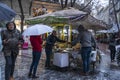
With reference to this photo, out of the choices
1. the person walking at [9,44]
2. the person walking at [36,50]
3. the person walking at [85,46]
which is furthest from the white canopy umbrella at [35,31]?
the person walking at [85,46]

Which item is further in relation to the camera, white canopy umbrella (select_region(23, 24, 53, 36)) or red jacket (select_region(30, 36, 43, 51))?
red jacket (select_region(30, 36, 43, 51))

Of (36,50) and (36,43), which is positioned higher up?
(36,43)

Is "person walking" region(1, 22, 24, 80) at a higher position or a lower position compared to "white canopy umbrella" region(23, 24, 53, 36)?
lower

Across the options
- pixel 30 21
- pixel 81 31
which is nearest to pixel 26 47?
pixel 30 21

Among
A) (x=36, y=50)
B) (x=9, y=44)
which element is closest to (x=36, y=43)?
(x=36, y=50)

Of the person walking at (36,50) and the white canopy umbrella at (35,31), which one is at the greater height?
the white canopy umbrella at (35,31)

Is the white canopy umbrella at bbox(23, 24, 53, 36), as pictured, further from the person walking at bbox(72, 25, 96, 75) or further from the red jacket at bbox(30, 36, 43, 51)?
the person walking at bbox(72, 25, 96, 75)

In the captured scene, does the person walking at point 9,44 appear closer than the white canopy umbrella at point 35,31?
Yes

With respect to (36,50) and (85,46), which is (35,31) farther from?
(85,46)

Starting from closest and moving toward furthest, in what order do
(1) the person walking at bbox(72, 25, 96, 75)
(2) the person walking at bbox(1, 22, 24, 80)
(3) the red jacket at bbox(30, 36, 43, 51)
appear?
1. (2) the person walking at bbox(1, 22, 24, 80)
2. (3) the red jacket at bbox(30, 36, 43, 51)
3. (1) the person walking at bbox(72, 25, 96, 75)

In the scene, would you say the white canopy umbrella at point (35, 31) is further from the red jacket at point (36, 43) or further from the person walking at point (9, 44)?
the person walking at point (9, 44)

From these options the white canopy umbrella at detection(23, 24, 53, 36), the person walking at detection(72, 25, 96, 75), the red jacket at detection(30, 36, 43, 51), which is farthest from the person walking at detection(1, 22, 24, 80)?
the person walking at detection(72, 25, 96, 75)

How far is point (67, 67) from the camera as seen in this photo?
41.1 feet

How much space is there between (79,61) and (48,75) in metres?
1.80
